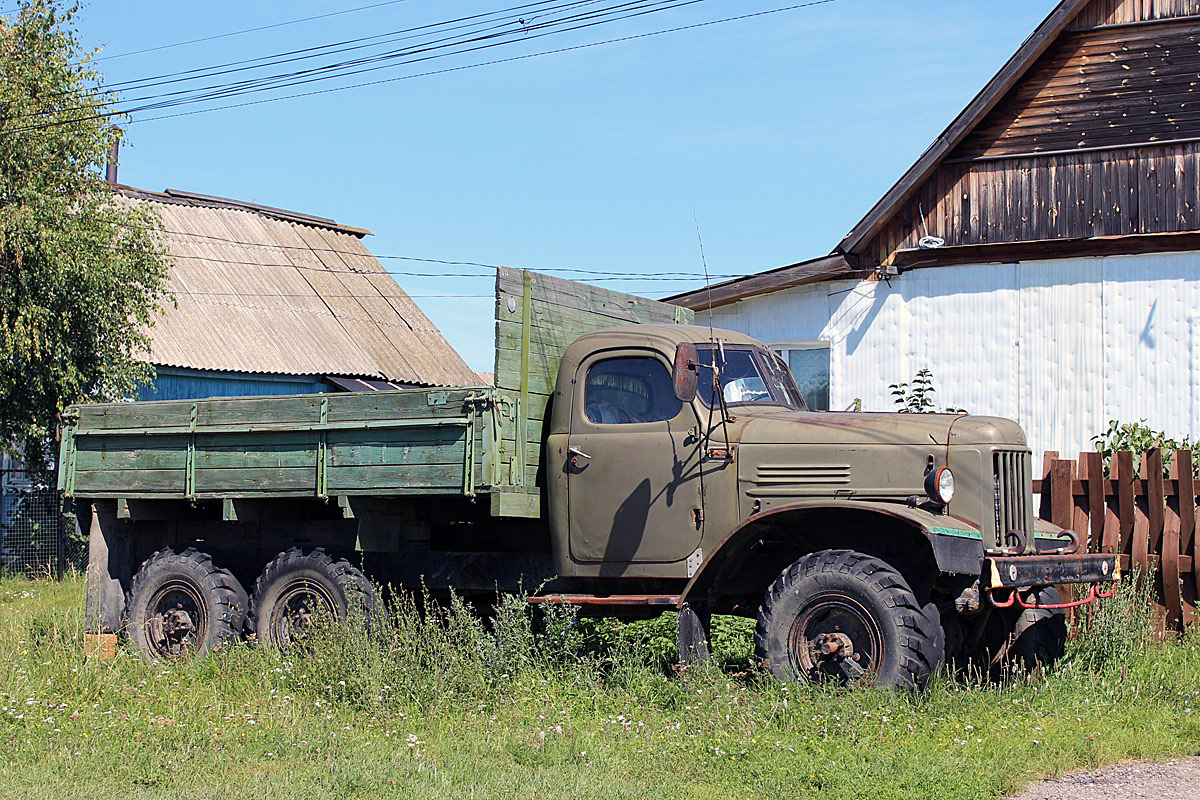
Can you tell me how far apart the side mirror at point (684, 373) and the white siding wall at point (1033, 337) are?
305 inches

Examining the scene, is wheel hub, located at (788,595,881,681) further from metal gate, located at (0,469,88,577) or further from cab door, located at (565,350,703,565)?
metal gate, located at (0,469,88,577)

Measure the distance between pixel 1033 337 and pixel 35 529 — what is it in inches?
575

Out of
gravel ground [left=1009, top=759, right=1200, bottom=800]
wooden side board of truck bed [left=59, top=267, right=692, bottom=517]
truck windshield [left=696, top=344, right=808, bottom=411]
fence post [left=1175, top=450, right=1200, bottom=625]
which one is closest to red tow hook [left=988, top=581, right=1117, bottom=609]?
gravel ground [left=1009, top=759, right=1200, bottom=800]

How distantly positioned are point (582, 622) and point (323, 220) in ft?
78.4

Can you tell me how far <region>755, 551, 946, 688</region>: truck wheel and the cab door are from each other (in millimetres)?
845

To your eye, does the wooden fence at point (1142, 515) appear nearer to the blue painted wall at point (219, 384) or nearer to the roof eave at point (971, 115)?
the roof eave at point (971, 115)

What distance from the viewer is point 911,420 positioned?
773 cm

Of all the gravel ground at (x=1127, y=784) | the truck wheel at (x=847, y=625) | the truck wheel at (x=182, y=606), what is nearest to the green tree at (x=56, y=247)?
the truck wheel at (x=182, y=606)

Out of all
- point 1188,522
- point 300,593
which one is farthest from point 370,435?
point 1188,522

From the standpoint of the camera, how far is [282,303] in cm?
2716

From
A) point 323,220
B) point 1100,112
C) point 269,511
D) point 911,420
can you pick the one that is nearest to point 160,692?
point 269,511

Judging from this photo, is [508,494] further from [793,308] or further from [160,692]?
[793,308]

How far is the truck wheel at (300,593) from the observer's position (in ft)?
29.2

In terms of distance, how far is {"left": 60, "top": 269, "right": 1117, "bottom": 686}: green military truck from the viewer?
7.35 m
